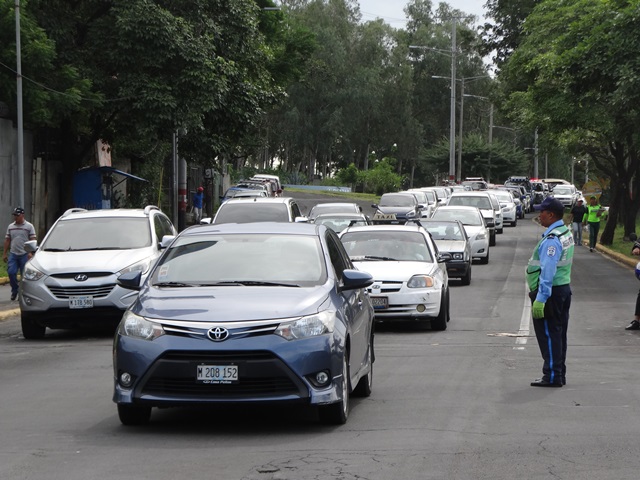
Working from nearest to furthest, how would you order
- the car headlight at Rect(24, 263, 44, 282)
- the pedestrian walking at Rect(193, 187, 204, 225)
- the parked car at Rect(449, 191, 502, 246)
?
the car headlight at Rect(24, 263, 44, 282) < the parked car at Rect(449, 191, 502, 246) < the pedestrian walking at Rect(193, 187, 204, 225)

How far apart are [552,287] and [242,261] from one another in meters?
3.18

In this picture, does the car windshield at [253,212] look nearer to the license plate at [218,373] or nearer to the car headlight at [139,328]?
the car headlight at [139,328]

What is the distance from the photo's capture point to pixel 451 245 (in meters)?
28.2

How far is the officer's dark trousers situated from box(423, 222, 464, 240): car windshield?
1728 cm

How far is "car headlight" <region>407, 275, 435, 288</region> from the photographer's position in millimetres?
18031

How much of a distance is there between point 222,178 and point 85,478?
241ft

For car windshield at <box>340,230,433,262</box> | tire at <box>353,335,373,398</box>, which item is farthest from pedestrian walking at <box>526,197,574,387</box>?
car windshield at <box>340,230,433,262</box>

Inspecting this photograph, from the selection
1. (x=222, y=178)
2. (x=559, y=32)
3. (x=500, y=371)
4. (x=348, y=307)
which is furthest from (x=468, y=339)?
(x=222, y=178)

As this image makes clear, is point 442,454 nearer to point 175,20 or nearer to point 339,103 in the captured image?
point 175,20

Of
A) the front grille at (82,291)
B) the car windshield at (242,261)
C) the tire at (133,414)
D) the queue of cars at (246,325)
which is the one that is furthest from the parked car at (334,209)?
the tire at (133,414)

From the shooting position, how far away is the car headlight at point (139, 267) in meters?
17.0

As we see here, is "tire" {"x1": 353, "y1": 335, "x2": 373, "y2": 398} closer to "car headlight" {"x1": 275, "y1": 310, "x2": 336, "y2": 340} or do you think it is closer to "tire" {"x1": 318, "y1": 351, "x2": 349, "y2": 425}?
"tire" {"x1": 318, "y1": 351, "x2": 349, "y2": 425}

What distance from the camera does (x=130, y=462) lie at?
8.05 m

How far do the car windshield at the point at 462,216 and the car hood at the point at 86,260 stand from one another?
62.4ft
